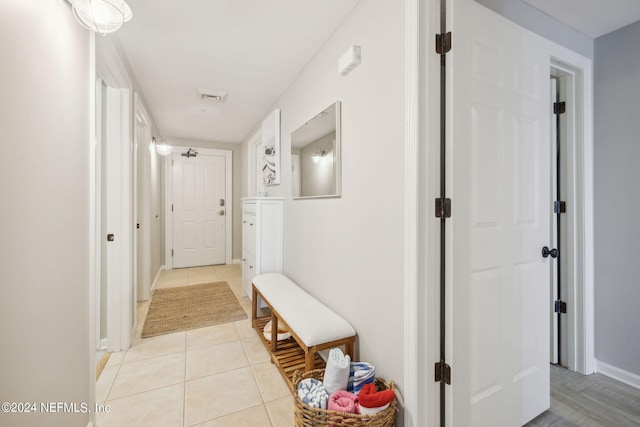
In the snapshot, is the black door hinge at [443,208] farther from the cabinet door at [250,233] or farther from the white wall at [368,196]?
the cabinet door at [250,233]

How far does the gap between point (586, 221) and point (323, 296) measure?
1917 millimetres

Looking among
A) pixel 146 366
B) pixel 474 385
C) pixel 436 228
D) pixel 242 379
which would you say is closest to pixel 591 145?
pixel 436 228

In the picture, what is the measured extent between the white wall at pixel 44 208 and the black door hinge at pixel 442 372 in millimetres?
1473

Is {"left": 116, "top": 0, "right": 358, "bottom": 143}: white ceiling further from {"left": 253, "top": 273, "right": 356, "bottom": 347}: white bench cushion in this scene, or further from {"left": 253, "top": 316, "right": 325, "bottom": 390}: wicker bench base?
{"left": 253, "top": 316, "right": 325, "bottom": 390}: wicker bench base

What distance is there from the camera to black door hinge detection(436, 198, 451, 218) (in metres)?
1.23

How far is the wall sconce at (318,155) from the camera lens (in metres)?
2.15

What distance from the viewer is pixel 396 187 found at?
1.33m

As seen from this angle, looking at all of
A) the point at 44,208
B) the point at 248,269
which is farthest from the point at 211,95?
the point at 44,208

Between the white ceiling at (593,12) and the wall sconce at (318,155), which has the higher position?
the white ceiling at (593,12)

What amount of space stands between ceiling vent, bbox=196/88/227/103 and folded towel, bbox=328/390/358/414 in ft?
9.92

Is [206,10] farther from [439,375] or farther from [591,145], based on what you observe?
[591,145]

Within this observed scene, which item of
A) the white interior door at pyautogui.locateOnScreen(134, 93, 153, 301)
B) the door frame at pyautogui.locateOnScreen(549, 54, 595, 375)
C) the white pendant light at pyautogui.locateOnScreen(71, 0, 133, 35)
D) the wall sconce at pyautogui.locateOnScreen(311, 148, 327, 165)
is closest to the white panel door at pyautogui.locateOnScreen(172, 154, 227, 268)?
the white interior door at pyautogui.locateOnScreen(134, 93, 153, 301)

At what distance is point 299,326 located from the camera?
1.67 metres

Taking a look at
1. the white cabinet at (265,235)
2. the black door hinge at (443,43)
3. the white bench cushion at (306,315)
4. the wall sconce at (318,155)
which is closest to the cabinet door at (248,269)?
the white cabinet at (265,235)
